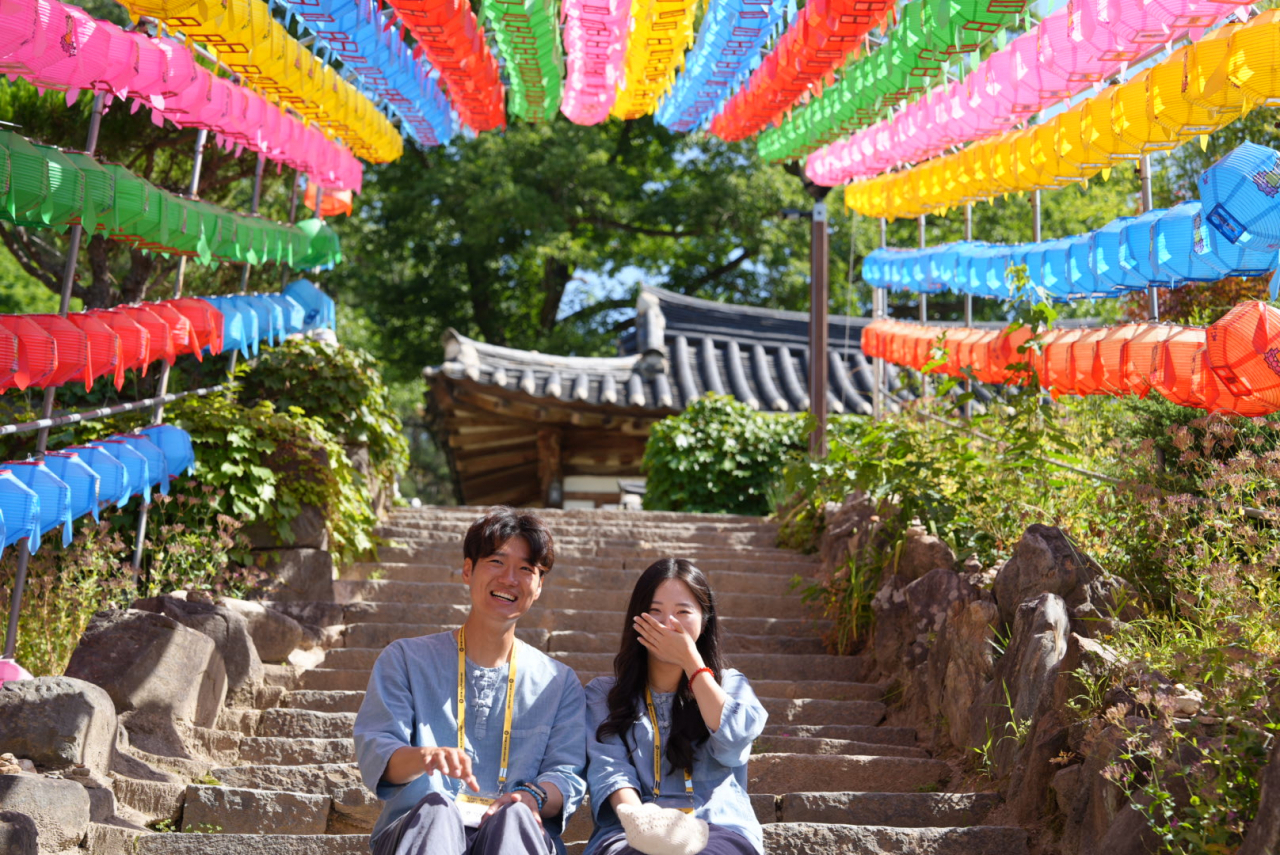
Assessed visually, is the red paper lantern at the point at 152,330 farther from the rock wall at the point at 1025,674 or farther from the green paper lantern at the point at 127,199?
the rock wall at the point at 1025,674

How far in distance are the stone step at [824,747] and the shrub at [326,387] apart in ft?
11.8

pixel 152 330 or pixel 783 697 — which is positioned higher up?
pixel 152 330

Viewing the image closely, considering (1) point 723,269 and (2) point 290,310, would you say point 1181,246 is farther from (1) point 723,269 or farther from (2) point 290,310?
(1) point 723,269

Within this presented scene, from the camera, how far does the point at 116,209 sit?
4391mm

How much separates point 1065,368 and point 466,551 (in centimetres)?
280

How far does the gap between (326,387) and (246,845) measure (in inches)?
157

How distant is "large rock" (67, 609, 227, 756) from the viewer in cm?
413

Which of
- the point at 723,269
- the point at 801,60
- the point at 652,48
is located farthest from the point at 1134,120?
the point at 723,269

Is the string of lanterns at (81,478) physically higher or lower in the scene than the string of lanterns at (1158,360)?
lower

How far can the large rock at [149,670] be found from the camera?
4133mm

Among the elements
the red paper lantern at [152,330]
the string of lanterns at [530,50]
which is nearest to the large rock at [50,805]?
the red paper lantern at [152,330]

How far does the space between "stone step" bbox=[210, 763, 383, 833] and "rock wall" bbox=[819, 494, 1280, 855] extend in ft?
6.83

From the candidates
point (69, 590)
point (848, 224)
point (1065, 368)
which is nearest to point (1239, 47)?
point (1065, 368)

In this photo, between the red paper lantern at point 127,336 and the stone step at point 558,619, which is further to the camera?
the stone step at point 558,619
